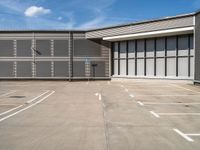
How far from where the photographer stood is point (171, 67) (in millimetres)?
31688

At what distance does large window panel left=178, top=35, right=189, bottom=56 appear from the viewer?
98.1 feet

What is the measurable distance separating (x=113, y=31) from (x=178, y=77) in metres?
9.27

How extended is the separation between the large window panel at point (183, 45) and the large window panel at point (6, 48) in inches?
798

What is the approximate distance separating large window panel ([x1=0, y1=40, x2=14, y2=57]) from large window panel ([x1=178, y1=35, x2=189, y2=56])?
2027 cm

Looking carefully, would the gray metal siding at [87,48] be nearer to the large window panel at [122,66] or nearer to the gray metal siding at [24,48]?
the large window panel at [122,66]

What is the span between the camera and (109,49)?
37.6 meters

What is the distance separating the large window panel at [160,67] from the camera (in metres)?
32.5

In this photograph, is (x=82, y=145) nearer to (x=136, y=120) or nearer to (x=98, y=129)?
(x=98, y=129)

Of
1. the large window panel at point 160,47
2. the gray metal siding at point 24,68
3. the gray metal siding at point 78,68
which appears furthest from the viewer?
the gray metal siding at point 24,68

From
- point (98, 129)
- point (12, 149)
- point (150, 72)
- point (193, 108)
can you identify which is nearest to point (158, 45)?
point (150, 72)

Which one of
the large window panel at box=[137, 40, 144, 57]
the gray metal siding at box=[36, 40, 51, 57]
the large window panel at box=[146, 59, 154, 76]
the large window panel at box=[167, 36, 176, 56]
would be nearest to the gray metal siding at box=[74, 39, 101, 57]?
the gray metal siding at box=[36, 40, 51, 57]

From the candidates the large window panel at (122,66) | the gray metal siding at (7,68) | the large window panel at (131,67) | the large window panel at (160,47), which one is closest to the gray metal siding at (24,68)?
the gray metal siding at (7,68)

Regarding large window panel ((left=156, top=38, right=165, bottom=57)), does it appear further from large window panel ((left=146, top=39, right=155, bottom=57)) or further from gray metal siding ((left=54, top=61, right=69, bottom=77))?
gray metal siding ((left=54, top=61, right=69, bottom=77))

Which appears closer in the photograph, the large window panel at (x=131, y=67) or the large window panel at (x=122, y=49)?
the large window panel at (x=131, y=67)
